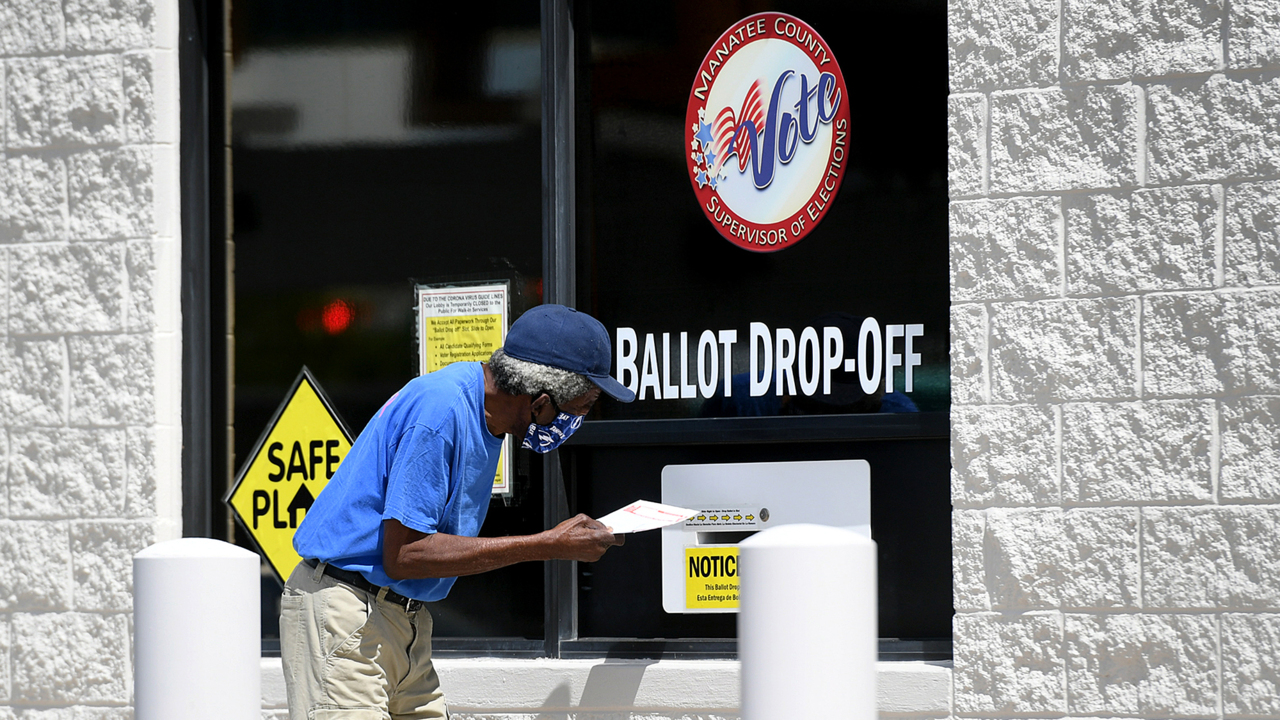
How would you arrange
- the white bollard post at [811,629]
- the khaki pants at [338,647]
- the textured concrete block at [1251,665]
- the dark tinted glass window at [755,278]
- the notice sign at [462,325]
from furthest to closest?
1. the notice sign at [462,325]
2. the dark tinted glass window at [755,278]
3. the textured concrete block at [1251,665]
4. the khaki pants at [338,647]
5. the white bollard post at [811,629]

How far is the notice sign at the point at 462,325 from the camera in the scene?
16.8 feet

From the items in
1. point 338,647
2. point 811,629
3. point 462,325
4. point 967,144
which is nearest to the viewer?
point 811,629

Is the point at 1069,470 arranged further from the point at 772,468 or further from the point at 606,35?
the point at 606,35

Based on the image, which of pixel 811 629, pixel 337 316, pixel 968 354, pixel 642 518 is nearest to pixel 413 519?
pixel 642 518

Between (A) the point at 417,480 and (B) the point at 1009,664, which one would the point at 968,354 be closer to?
(B) the point at 1009,664

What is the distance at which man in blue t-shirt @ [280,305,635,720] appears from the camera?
136 inches

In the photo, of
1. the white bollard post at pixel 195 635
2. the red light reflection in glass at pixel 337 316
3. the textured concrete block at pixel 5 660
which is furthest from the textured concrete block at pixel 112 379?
the white bollard post at pixel 195 635

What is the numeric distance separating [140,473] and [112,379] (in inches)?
14.2

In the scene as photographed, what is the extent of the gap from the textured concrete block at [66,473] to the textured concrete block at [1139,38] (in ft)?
11.7

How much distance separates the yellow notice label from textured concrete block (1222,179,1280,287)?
1.84 m

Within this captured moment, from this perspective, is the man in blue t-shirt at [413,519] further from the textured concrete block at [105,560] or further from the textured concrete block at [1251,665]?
the textured concrete block at [1251,665]

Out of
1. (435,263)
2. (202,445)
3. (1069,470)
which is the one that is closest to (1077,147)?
(1069,470)

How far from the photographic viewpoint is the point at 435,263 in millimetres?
5211

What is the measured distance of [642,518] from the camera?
12.7ft
